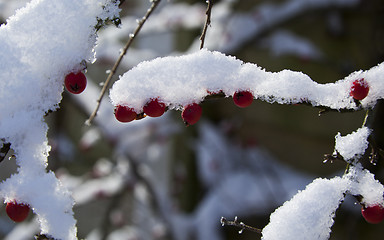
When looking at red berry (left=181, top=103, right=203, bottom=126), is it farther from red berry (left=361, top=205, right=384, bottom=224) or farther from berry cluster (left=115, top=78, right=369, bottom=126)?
red berry (left=361, top=205, right=384, bottom=224)

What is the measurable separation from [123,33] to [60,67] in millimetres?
2787

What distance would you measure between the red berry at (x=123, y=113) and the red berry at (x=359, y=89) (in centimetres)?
46

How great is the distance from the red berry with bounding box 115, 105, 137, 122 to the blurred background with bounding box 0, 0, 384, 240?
1455 millimetres

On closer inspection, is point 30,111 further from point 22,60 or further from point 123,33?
point 123,33

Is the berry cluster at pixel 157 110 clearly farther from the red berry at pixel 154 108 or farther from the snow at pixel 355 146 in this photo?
the snow at pixel 355 146

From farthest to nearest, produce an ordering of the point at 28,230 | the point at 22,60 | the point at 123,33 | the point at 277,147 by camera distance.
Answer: the point at 277,147 < the point at 123,33 < the point at 28,230 < the point at 22,60

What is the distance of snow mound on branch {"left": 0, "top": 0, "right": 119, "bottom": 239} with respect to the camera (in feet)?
2.20

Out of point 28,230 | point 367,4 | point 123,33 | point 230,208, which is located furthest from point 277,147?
point 28,230

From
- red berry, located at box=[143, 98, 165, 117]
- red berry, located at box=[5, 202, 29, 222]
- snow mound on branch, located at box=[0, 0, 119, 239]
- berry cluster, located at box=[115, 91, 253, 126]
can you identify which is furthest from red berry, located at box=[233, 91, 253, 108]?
red berry, located at box=[5, 202, 29, 222]

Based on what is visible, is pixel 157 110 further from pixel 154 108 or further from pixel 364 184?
pixel 364 184

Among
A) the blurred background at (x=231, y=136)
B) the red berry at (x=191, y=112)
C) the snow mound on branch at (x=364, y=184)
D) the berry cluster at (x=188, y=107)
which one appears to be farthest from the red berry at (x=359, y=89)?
the blurred background at (x=231, y=136)

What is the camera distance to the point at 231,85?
72 cm

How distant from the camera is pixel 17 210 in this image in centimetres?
69

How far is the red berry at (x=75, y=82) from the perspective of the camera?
693 mm
